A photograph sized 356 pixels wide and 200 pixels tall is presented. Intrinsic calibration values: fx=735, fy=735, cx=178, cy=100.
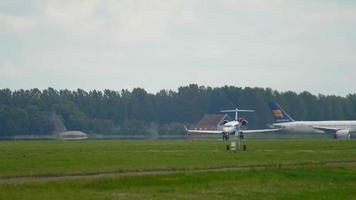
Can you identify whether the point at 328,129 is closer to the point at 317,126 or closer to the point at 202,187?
the point at 317,126

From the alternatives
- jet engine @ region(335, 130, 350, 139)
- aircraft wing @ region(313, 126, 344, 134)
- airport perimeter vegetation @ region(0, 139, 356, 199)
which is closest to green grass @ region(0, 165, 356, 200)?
airport perimeter vegetation @ region(0, 139, 356, 199)

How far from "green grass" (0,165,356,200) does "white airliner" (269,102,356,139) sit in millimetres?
94976

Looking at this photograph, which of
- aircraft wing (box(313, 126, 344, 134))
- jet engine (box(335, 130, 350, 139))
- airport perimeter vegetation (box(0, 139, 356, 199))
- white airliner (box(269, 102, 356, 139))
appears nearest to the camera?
airport perimeter vegetation (box(0, 139, 356, 199))

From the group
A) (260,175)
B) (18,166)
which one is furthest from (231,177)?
(18,166)

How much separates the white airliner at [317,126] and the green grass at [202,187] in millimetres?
94976

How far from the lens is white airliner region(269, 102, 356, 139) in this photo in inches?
4931

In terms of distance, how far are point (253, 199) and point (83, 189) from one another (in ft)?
19.0

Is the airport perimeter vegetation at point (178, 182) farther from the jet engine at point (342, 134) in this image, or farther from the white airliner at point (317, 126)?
the white airliner at point (317, 126)

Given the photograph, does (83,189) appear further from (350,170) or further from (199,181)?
(350,170)

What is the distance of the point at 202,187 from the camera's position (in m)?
26.1

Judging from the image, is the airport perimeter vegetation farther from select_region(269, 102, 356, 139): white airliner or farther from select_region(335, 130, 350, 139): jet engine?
select_region(269, 102, 356, 139): white airliner

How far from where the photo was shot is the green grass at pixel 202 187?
23188mm

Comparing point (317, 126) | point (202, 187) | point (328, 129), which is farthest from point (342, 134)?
point (202, 187)

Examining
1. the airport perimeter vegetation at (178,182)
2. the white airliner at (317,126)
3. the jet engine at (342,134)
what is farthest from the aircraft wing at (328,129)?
the airport perimeter vegetation at (178,182)
